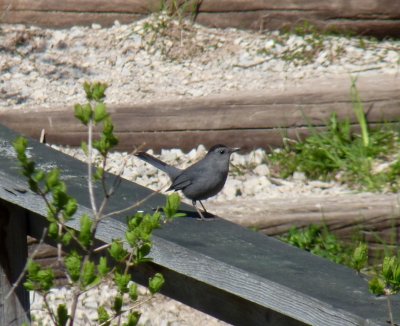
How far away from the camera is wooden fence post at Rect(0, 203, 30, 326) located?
2.33 m

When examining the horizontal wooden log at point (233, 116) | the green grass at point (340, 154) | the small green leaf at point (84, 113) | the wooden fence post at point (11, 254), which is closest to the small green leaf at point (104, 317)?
the small green leaf at point (84, 113)

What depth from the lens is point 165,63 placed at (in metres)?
5.47

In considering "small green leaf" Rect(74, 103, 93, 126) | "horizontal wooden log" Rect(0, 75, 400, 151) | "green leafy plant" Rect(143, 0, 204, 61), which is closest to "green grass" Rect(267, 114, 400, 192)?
"horizontal wooden log" Rect(0, 75, 400, 151)

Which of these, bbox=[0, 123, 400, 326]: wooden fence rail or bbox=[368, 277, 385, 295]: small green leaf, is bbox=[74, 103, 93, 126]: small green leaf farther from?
bbox=[368, 277, 385, 295]: small green leaf

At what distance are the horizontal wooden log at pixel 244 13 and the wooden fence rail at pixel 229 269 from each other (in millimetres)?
3411

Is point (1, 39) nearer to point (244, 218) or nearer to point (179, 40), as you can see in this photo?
point (179, 40)

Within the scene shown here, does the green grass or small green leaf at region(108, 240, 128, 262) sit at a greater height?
small green leaf at region(108, 240, 128, 262)

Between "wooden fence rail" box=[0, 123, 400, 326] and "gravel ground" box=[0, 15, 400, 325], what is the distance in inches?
97.0

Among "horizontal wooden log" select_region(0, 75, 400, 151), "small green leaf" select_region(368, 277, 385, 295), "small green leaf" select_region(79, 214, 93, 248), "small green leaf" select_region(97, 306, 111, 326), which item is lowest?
"horizontal wooden log" select_region(0, 75, 400, 151)

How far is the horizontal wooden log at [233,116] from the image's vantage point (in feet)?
15.6

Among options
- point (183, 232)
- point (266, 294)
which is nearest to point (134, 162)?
point (183, 232)

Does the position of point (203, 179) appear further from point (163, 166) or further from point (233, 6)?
point (233, 6)

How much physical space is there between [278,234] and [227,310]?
2.26m

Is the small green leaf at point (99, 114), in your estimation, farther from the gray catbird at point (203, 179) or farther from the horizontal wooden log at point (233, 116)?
the horizontal wooden log at point (233, 116)
